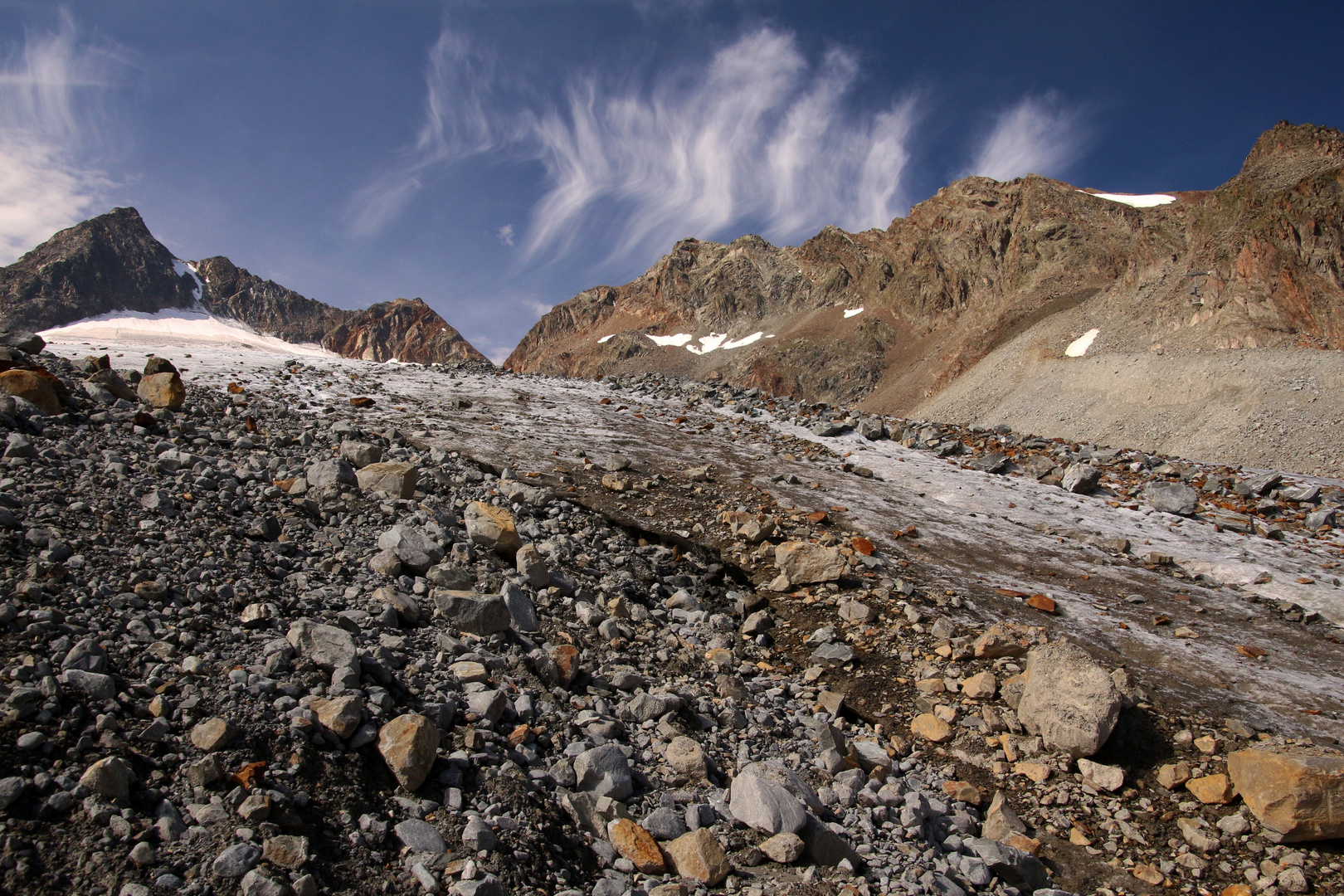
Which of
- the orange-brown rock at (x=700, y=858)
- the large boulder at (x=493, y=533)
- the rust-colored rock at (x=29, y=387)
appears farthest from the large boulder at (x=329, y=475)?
the orange-brown rock at (x=700, y=858)

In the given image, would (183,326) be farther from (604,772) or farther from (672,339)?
(604,772)

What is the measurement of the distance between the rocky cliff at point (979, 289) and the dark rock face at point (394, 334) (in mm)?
25974

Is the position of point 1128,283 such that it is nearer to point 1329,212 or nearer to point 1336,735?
point 1329,212

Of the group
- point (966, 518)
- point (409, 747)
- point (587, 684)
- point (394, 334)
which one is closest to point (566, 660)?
point (587, 684)

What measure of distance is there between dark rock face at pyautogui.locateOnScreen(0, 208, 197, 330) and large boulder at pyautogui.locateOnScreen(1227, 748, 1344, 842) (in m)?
155

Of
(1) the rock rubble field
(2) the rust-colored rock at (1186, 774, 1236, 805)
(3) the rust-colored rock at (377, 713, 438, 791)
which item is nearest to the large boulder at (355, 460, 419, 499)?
(1) the rock rubble field

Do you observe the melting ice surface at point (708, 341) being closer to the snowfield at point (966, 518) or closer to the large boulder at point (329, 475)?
the snowfield at point (966, 518)

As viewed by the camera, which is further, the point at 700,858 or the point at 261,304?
the point at 261,304

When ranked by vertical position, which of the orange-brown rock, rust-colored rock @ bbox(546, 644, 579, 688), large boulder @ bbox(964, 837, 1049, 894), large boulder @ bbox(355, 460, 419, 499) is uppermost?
large boulder @ bbox(355, 460, 419, 499)

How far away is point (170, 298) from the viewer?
141 m

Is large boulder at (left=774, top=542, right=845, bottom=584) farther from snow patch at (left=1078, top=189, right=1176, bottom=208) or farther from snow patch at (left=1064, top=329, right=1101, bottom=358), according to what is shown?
snow patch at (left=1078, top=189, right=1176, bottom=208)

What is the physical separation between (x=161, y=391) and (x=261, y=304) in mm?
188130

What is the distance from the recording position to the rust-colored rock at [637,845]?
348 centimetres

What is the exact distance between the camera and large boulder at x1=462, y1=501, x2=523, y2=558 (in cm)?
671
